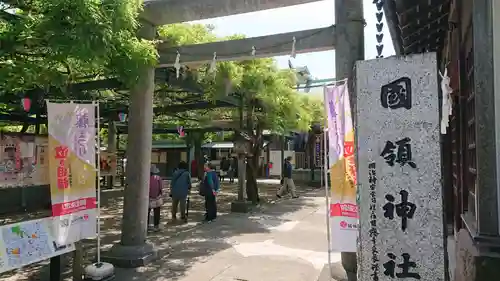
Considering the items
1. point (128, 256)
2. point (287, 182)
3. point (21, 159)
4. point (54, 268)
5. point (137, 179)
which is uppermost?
point (21, 159)

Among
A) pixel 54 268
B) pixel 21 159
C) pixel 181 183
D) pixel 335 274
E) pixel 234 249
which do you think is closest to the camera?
pixel 54 268

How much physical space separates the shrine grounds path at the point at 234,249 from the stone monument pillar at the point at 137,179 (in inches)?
15.4

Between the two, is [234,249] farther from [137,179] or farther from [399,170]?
[399,170]

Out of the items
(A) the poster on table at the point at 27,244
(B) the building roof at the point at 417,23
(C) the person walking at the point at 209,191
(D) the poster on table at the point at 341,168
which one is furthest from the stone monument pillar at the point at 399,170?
(C) the person walking at the point at 209,191

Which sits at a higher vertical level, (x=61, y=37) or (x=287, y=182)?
(x=61, y=37)

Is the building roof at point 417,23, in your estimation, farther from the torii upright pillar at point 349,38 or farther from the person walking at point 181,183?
the person walking at point 181,183

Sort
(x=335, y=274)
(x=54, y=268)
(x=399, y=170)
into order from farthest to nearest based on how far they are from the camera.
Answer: (x=335, y=274) → (x=54, y=268) → (x=399, y=170)

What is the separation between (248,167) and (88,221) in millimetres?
9373

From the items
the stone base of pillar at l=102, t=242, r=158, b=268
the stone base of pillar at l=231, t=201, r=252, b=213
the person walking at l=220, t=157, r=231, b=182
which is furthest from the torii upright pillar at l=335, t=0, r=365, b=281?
the person walking at l=220, t=157, r=231, b=182

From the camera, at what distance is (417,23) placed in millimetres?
7453

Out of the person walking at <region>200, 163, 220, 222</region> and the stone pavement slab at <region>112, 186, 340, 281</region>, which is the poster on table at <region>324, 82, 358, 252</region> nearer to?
the stone pavement slab at <region>112, 186, 340, 281</region>

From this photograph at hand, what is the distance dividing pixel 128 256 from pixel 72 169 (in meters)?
2.03

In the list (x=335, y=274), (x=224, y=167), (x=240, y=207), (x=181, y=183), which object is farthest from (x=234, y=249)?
(x=224, y=167)

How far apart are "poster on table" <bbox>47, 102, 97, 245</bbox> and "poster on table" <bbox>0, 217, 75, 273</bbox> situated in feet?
0.37
